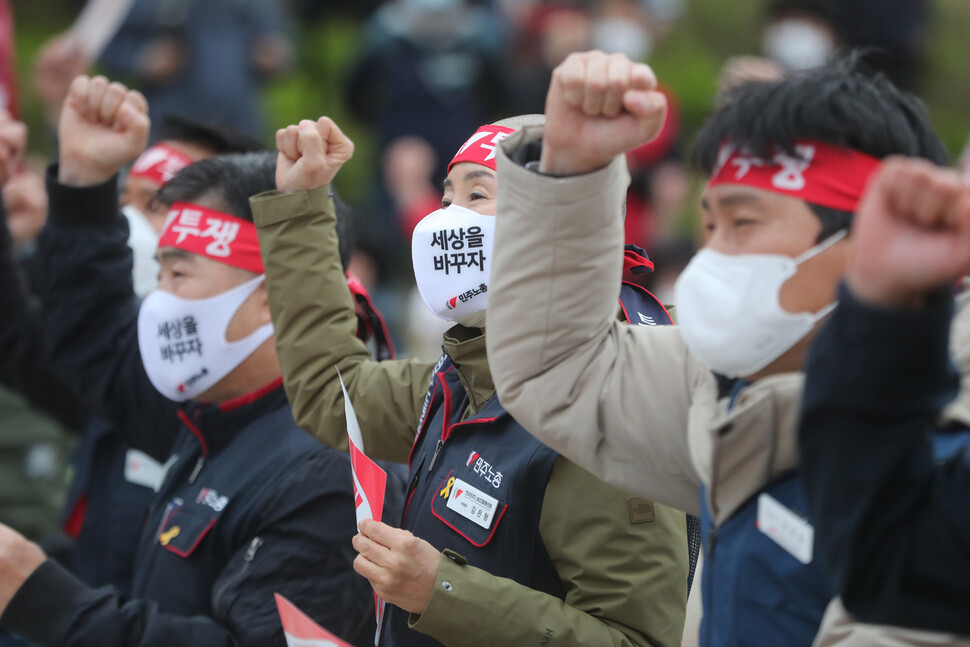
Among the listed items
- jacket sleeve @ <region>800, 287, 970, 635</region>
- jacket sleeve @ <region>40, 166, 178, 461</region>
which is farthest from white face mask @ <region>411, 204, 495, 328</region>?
jacket sleeve @ <region>40, 166, 178, 461</region>

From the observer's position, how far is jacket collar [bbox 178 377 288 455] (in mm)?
3307

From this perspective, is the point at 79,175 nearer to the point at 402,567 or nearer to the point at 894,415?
the point at 402,567

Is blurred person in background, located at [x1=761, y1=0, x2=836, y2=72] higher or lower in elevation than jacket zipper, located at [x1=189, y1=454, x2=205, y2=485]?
lower

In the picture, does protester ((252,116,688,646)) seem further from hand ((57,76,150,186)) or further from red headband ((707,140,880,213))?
hand ((57,76,150,186))

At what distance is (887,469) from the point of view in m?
1.54

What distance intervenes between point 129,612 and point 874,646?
78.2 inches

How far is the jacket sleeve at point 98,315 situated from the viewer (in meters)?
3.77

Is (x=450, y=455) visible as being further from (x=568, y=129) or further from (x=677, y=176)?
(x=677, y=176)

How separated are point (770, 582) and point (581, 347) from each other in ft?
1.86

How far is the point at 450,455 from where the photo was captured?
2641 millimetres

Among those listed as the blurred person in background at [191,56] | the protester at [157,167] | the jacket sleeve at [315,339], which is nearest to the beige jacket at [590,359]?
the jacket sleeve at [315,339]

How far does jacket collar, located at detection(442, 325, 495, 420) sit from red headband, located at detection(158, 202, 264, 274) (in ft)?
3.27

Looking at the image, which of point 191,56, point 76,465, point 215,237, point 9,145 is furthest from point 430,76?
point 215,237

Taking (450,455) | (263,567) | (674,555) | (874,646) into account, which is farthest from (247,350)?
(874,646)
